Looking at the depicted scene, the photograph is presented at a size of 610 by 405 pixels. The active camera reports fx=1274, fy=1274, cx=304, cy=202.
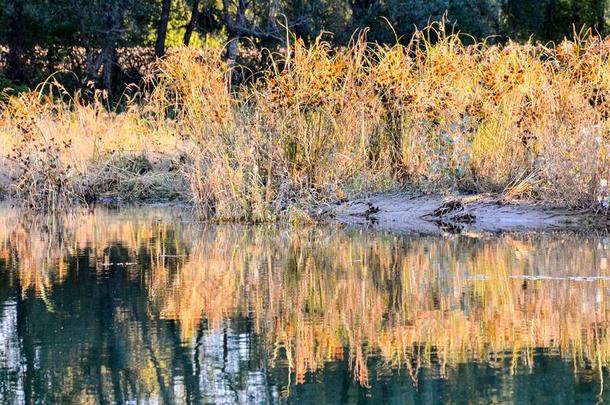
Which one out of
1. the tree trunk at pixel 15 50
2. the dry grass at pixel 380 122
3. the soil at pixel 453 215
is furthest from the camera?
the tree trunk at pixel 15 50

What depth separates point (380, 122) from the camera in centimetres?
1598

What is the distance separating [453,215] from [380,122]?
84.6 inches

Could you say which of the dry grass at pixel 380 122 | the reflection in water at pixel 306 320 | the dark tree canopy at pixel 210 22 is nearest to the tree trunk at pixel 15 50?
the dark tree canopy at pixel 210 22

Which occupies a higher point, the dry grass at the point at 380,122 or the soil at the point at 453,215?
the dry grass at the point at 380,122

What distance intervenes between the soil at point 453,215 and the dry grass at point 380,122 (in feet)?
0.73

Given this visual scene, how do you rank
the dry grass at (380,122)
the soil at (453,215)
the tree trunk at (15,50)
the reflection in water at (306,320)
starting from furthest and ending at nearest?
the tree trunk at (15,50) < the dry grass at (380,122) < the soil at (453,215) < the reflection in water at (306,320)

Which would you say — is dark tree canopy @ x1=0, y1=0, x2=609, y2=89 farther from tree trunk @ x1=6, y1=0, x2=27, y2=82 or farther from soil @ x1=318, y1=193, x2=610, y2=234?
soil @ x1=318, y1=193, x2=610, y2=234

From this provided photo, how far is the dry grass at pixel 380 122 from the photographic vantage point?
1455cm

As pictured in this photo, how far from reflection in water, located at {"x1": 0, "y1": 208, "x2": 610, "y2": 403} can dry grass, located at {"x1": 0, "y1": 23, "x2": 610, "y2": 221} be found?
256 centimetres

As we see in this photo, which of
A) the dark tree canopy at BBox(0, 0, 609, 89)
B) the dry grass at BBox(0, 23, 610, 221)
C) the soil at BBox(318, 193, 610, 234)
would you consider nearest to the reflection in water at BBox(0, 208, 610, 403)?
the soil at BBox(318, 193, 610, 234)

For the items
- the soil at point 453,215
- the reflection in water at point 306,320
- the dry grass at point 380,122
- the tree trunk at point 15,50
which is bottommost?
the reflection in water at point 306,320

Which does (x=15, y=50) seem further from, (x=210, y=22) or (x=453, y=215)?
(x=453, y=215)

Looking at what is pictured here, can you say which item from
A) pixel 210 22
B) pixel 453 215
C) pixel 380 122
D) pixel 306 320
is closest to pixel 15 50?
pixel 210 22

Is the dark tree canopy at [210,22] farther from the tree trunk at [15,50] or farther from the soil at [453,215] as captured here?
the soil at [453,215]
